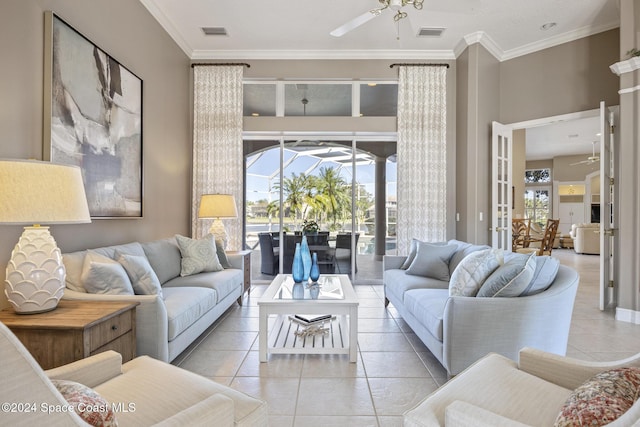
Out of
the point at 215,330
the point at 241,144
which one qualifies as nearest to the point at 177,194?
the point at 241,144

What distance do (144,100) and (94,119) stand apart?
1.05 m

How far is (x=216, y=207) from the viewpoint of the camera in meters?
4.79

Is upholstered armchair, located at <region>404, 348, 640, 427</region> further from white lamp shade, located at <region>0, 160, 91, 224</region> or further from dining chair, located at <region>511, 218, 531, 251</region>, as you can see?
dining chair, located at <region>511, 218, 531, 251</region>

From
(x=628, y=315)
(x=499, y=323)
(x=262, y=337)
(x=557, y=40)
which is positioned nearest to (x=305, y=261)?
(x=262, y=337)

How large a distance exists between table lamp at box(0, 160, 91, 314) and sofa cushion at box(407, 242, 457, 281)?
3.12m

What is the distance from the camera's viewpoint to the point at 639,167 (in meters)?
3.77

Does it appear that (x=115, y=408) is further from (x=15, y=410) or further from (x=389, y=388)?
(x=389, y=388)

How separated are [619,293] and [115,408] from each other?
485 centimetres

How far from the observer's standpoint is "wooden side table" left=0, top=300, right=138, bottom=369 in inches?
70.4

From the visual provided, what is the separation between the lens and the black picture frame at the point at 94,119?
8.81 feet

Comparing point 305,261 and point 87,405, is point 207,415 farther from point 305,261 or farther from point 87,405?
point 305,261

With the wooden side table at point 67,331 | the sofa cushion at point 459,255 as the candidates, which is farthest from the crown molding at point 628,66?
the wooden side table at point 67,331

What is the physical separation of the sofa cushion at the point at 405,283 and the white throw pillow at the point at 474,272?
2.97 feet

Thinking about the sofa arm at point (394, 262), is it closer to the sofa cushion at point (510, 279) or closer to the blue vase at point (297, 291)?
the blue vase at point (297, 291)
